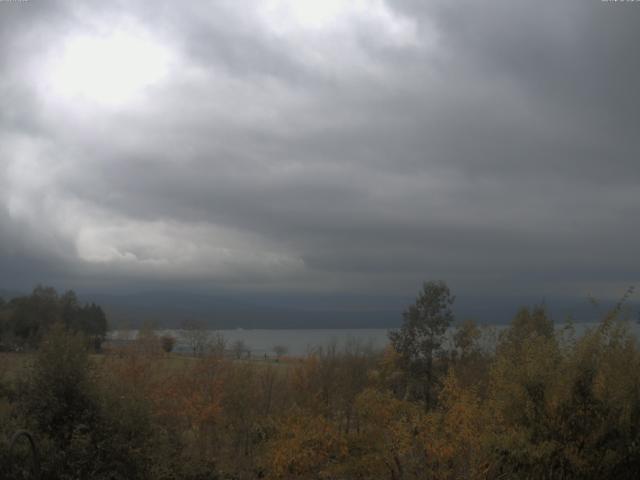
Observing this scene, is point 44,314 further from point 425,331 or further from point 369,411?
point 369,411

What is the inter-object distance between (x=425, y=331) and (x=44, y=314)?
148 ft

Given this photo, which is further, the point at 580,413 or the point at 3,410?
the point at 3,410

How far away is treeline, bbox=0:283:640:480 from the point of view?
13.9 meters

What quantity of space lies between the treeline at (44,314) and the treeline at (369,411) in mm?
27555

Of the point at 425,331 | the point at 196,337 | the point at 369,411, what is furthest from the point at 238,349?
the point at 369,411

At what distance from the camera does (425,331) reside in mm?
48188

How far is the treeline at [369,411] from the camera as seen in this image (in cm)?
1390

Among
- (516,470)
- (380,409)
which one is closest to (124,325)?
(380,409)

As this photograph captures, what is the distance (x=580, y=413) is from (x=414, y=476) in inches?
441

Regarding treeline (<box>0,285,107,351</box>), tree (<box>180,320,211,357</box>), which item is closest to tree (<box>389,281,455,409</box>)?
tree (<box>180,320,211,357</box>)

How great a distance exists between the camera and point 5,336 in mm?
66312

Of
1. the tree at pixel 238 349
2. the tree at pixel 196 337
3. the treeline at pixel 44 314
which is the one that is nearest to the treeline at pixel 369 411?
the tree at pixel 196 337

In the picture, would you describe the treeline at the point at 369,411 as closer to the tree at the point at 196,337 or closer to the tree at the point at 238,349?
the tree at the point at 196,337

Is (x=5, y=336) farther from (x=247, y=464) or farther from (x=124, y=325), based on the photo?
(x=247, y=464)
